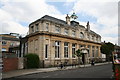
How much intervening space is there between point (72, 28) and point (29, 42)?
1033 cm

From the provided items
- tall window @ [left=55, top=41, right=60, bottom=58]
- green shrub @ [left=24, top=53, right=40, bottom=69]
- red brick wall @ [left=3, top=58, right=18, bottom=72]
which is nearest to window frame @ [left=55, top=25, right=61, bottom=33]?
tall window @ [left=55, top=41, right=60, bottom=58]

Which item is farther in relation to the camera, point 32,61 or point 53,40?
point 53,40

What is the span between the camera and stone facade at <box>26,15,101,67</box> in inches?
966

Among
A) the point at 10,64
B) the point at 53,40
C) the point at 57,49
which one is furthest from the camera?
the point at 57,49

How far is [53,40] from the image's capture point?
26.1 metres

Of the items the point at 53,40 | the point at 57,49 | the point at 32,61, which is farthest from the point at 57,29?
the point at 32,61

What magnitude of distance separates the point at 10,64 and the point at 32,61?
13.1 ft

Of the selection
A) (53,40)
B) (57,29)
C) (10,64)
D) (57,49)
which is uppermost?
(57,29)

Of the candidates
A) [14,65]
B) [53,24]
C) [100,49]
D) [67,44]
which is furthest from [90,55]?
[14,65]

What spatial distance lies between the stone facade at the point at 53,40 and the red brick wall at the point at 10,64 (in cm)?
496

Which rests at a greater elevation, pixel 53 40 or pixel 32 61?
pixel 53 40

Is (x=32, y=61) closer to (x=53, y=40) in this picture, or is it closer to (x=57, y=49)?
(x=53, y=40)

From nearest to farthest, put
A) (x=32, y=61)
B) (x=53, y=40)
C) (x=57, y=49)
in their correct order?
(x=32, y=61)
(x=53, y=40)
(x=57, y=49)

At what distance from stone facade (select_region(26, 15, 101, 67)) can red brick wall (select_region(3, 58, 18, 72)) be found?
4.96m
